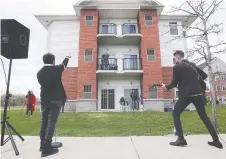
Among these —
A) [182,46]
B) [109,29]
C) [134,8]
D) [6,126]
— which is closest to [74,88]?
[109,29]

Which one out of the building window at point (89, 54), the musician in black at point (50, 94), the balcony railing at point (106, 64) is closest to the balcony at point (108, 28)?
the building window at point (89, 54)

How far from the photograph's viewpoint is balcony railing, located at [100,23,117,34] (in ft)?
67.2

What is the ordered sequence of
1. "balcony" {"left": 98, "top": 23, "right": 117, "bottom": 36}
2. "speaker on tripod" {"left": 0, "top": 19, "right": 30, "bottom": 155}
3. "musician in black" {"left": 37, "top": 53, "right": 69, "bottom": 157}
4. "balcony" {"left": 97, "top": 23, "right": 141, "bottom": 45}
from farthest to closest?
"balcony" {"left": 98, "top": 23, "right": 117, "bottom": 36} < "balcony" {"left": 97, "top": 23, "right": 141, "bottom": 45} < "speaker on tripod" {"left": 0, "top": 19, "right": 30, "bottom": 155} < "musician in black" {"left": 37, "top": 53, "right": 69, "bottom": 157}

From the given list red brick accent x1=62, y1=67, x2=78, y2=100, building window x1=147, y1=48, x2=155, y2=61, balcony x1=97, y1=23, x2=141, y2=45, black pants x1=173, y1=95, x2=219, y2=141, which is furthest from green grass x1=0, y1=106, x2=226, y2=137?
balcony x1=97, y1=23, x2=141, y2=45

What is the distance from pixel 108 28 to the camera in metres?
20.7

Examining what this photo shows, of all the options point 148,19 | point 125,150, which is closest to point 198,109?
point 125,150

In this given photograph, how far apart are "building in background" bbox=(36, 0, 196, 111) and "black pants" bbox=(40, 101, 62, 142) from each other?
1448 centimetres

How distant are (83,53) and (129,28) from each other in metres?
5.30

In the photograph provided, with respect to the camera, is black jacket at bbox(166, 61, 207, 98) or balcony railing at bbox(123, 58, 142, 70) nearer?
black jacket at bbox(166, 61, 207, 98)

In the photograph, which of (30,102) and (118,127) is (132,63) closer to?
(30,102)

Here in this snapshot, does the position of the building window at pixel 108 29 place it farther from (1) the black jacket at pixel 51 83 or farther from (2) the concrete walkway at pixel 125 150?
(1) the black jacket at pixel 51 83

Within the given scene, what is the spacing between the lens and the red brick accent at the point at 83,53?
60.9 feet

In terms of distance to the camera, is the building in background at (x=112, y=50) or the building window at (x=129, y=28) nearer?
the building in background at (x=112, y=50)

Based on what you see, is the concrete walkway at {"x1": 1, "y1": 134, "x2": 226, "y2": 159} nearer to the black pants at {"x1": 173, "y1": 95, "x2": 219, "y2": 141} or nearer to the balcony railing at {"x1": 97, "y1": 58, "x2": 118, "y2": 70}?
the black pants at {"x1": 173, "y1": 95, "x2": 219, "y2": 141}
